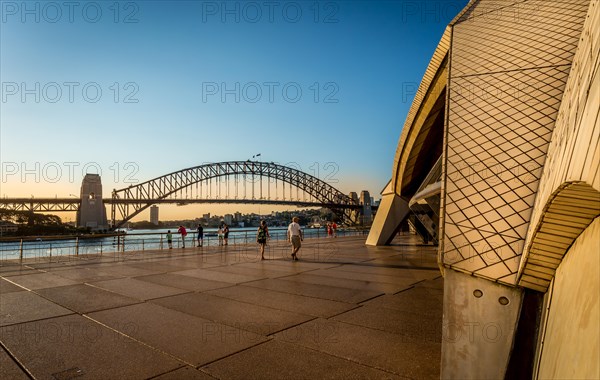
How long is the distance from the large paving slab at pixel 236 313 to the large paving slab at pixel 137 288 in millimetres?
453

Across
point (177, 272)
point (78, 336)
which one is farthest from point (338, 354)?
point (177, 272)

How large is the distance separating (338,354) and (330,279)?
14.7ft

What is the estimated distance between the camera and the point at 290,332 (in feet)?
13.6

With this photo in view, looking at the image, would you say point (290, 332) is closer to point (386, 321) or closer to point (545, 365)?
point (386, 321)

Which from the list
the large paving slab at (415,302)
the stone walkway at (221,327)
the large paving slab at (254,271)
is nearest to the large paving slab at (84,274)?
the stone walkway at (221,327)

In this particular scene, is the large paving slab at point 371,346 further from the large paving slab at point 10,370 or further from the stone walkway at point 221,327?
the large paving slab at point 10,370

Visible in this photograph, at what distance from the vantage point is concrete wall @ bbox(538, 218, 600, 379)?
1.73m

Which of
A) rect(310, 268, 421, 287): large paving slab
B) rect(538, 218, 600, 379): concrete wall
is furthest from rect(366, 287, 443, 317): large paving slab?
rect(538, 218, 600, 379): concrete wall

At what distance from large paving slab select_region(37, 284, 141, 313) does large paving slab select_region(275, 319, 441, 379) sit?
3.11 m

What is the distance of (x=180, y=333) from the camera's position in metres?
4.12

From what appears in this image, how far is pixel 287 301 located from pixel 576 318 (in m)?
4.26

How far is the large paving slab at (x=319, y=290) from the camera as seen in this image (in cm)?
605

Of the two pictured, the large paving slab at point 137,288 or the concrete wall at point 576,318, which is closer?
the concrete wall at point 576,318

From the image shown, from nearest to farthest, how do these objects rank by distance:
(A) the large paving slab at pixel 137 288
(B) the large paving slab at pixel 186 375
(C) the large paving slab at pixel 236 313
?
(B) the large paving slab at pixel 186 375
(C) the large paving slab at pixel 236 313
(A) the large paving slab at pixel 137 288
